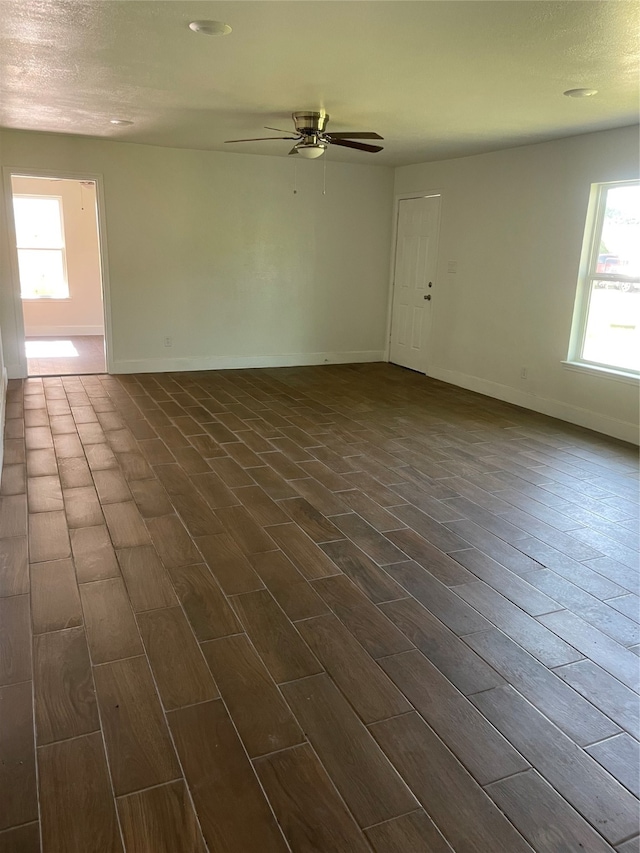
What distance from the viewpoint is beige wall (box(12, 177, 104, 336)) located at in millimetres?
9516

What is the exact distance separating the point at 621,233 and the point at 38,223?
8.26 metres

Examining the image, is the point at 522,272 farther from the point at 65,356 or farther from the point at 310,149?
the point at 65,356

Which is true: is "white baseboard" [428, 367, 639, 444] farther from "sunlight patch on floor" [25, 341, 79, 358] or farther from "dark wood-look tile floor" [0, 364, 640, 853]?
"sunlight patch on floor" [25, 341, 79, 358]

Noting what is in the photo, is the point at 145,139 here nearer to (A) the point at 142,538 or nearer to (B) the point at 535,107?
(B) the point at 535,107

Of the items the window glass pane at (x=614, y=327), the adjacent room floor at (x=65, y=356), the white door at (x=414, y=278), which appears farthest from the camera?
the white door at (x=414, y=278)

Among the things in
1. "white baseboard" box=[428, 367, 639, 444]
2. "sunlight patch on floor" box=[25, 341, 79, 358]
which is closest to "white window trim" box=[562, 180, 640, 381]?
"white baseboard" box=[428, 367, 639, 444]

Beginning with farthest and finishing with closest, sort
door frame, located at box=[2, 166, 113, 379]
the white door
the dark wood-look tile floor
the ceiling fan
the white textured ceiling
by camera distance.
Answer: the white door
door frame, located at box=[2, 166, 113, 379]
the ceiling fan
the white textured ceiling
the dark wood-look tile floor

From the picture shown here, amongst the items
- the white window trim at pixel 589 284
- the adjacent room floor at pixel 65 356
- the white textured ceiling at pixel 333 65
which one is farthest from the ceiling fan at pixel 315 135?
the adjacent room floor at pixel 65 356

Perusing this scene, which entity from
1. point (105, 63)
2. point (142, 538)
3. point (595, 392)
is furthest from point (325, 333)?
point (142, 538)

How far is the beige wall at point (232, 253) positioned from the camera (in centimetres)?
688

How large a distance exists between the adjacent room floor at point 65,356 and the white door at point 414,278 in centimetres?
388

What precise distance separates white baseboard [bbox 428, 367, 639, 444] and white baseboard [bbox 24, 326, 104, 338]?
5.69 metres

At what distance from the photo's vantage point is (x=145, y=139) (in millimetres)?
6414

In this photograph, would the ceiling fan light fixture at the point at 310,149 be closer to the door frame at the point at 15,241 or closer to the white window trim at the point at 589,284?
the white window trim at the point at 589,284
